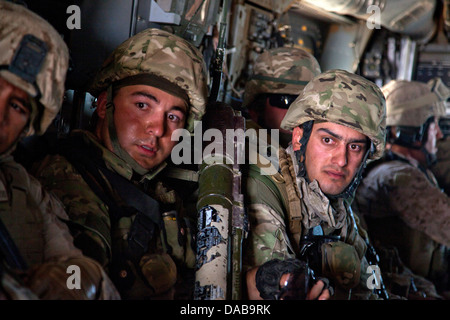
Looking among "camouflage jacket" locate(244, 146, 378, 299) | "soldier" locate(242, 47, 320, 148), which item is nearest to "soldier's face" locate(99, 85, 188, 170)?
"camouflage jacket" locate(244, 146, 378, 299)

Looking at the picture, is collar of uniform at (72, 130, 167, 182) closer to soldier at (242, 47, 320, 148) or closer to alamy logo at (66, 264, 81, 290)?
alamy logo at (66, 264, 81, 290)

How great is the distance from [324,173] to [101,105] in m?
1.24

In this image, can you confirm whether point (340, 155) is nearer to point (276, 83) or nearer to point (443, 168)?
point (276, 83)

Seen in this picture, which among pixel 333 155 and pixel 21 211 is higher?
pixel 333 155

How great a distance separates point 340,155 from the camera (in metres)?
2.67

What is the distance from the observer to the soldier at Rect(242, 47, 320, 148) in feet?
12.3

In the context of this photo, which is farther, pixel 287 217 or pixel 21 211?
pixel 287 217

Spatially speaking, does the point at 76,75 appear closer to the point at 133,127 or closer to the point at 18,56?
the point at 133,127

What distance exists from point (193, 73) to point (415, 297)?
2338mm

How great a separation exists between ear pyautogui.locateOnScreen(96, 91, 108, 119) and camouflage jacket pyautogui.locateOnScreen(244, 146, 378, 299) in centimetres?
84

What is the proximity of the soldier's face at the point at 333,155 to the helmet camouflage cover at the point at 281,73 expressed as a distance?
3.56 feet

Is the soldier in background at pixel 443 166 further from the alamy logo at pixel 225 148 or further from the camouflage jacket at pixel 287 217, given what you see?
the alamy logo at pixel 225 148

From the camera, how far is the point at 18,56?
1.66 meters

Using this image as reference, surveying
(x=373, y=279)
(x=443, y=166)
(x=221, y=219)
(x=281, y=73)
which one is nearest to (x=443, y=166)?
(x=443, y=166)
